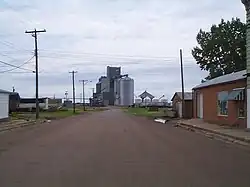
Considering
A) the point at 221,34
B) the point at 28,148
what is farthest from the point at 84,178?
the point at 221,34

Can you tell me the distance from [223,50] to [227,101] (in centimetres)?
3608

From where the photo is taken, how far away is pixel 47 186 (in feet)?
33.3

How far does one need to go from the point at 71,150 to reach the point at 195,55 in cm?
5709

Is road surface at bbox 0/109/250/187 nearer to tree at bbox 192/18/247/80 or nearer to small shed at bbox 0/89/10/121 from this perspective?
small shed at bbox 0/89/10/121

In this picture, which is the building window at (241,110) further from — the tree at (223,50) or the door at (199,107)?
the tree at (223,50)

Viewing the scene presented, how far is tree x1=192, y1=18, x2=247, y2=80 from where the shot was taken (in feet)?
229

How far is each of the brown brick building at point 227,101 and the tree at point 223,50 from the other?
24087 millimetres

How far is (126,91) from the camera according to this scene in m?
192

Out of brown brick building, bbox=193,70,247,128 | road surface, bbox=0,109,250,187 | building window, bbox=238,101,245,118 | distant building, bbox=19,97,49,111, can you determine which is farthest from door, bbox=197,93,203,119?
distant building, bbox=19,97,49,111

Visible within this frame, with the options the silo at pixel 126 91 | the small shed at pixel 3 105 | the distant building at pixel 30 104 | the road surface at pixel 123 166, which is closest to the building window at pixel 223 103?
the road surface at pixel 123 166

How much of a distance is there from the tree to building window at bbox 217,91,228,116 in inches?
1235

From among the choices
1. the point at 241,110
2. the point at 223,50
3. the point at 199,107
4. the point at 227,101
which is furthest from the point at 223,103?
the point at 223,50

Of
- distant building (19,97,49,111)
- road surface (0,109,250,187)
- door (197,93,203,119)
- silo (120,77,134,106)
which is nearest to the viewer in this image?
road surface (0,109,250,187)

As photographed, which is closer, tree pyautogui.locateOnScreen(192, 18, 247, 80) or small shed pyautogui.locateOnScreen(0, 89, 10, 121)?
small shed pyautogui.locateOnScreen(0, 89, 10, 121)
